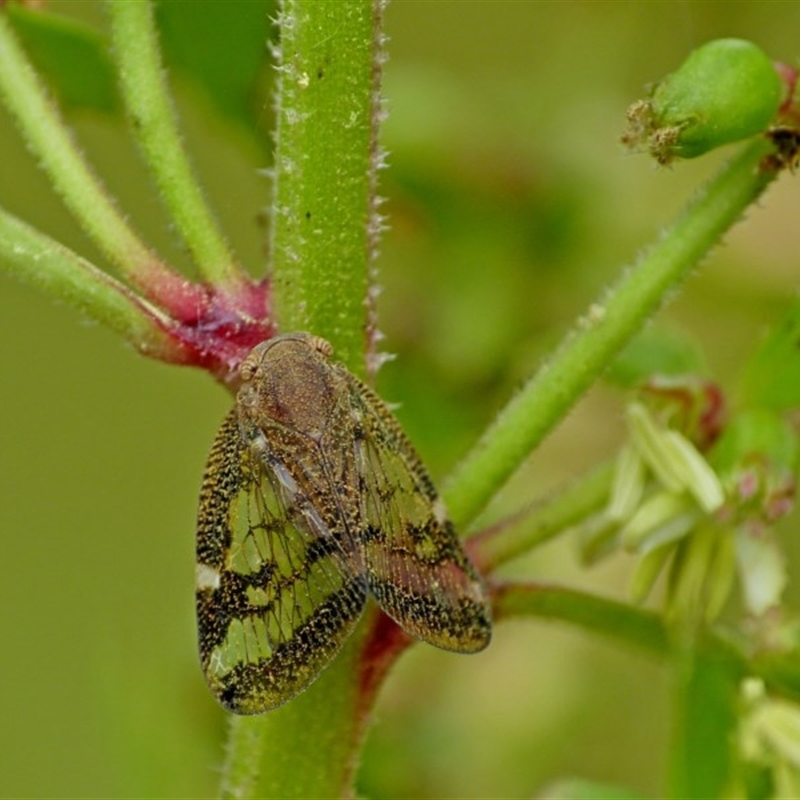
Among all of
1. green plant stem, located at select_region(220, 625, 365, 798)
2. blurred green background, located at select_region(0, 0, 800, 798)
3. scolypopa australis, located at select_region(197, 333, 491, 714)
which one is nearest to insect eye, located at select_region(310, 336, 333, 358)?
scolypopa australis, located at select_region(197, 333, 491, 714)

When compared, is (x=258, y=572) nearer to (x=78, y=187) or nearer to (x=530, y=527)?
(x=530, y=527)

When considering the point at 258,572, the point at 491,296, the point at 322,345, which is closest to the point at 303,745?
the point at 258,572

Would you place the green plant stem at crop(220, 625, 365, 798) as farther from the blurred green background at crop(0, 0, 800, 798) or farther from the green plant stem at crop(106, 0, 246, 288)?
the blurred green background at crop(0, 0, 800, 798)

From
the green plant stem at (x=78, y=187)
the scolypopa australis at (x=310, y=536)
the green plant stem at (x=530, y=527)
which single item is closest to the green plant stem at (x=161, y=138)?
the green plant stem at (x=78, y=187)

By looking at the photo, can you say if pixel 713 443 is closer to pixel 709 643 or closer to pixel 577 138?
pixel 709 643

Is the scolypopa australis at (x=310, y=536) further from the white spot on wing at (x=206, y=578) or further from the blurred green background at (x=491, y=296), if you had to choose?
the blurred green background at (x=491, y=296)

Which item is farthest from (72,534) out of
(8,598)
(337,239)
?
(337,239)
